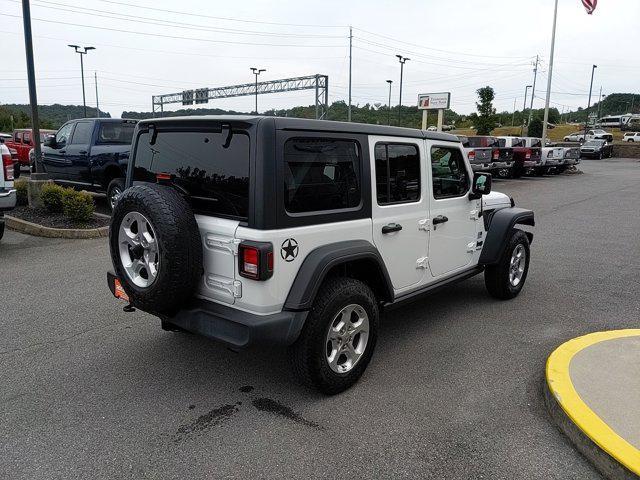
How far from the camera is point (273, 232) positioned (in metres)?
2.99

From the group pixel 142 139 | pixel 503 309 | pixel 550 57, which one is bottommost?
pixel 503 309

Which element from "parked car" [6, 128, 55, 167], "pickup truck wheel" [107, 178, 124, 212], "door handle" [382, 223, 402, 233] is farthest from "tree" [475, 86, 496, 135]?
"door handle" [382, 223, 402, 233]

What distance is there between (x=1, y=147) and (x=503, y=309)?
7.17m

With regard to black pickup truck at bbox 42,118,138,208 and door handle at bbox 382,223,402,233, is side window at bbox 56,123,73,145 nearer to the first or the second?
black pickup truck at bbox 42,118,138,208

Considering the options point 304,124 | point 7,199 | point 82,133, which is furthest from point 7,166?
point 304,124

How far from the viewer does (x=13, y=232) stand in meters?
8.70

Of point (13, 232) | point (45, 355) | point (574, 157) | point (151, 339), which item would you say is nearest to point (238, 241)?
point (151, 339)

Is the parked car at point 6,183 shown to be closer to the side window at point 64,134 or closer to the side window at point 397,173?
the side window at point 64,134

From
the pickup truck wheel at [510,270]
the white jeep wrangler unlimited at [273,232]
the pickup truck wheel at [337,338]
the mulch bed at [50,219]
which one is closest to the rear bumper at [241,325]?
the white jeep wrangler unlimited at [273,232]

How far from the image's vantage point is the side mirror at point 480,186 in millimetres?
4773

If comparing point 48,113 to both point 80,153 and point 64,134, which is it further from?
point 80,153

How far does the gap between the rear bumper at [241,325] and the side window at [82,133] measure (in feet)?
27.7

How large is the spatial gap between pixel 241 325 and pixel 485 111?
45758mm

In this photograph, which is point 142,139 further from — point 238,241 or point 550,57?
point 550,57
